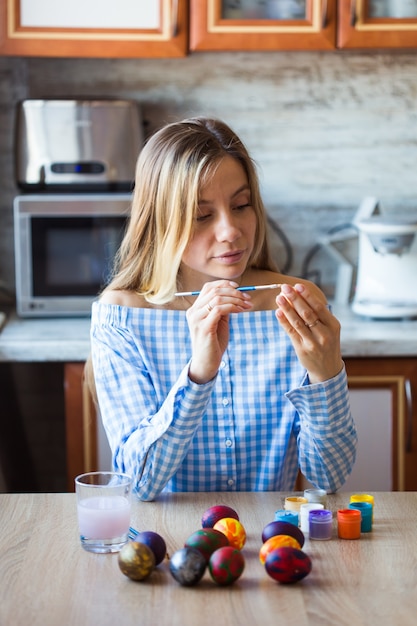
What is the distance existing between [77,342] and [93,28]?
906 millimetres

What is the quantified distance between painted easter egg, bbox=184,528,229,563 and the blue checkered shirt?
0.32 m

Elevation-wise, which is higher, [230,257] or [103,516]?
[230,257]

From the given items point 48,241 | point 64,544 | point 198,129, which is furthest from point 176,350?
point 48,241

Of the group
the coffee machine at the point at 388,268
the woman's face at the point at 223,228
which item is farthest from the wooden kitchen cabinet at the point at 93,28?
the woman's face at the point at 223,228

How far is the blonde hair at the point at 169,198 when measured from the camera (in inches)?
64.7

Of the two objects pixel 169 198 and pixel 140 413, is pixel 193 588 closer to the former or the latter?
pixel 140 413

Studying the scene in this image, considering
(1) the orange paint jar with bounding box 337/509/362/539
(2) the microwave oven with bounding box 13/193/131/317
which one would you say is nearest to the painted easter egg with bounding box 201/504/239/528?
(1) the orange paint jar with bounding box 337/509/362/539

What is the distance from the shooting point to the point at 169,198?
1.67 meters

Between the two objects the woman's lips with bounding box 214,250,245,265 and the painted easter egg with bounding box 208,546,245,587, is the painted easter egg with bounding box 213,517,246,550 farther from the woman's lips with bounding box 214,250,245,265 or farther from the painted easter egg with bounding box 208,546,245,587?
the woman's lips with bounding box 214,250,245,265

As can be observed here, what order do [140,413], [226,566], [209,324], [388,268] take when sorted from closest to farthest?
[226,566] → [209,324] → [140,413] → [388,268]

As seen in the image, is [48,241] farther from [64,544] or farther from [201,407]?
[64,544]

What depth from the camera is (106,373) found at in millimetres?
1608

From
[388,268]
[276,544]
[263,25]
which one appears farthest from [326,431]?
[263,25]

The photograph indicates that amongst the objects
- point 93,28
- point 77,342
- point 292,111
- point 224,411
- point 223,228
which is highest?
point 93,28
